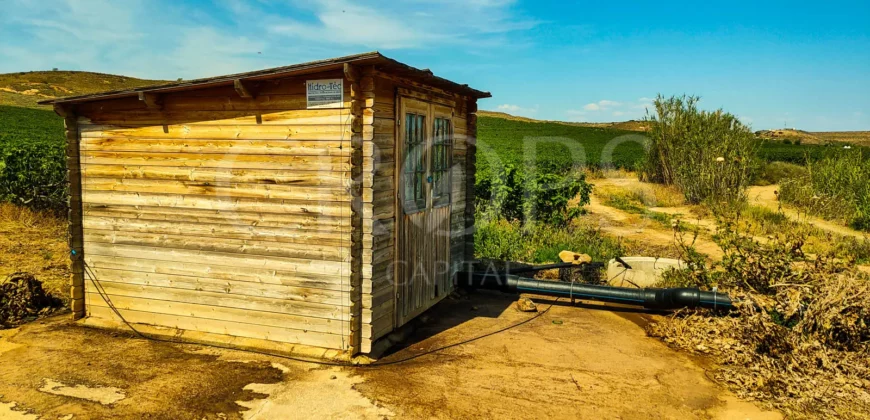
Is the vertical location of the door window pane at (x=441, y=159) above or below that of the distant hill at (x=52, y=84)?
below

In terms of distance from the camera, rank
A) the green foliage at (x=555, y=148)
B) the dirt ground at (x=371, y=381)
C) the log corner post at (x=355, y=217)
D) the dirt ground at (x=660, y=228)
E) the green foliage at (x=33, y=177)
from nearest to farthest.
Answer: the dirt ground at (x=371, y=381)
the log corner post at (x=355, y=217)
the dirt ground at (x=660, y=228)
the green foliage at (x=33, y=177)
the green foliage at (x=555, y=148)

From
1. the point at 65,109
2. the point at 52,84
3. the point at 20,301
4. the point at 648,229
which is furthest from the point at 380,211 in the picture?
the point at 52,84

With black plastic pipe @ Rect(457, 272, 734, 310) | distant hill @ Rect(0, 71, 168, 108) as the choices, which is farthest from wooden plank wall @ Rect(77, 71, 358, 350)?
distant hill @ Rect(0, 71, 168, 108)

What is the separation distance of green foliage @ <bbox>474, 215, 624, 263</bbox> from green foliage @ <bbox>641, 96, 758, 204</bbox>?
8.12 m

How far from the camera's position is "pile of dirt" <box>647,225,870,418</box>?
5449mm

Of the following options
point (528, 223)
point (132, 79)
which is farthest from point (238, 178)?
point (132, 79)

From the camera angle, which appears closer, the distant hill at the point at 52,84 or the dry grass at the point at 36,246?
the dry grass at the point at 36,246

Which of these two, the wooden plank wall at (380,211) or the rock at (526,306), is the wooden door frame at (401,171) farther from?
the rock at (526,306)

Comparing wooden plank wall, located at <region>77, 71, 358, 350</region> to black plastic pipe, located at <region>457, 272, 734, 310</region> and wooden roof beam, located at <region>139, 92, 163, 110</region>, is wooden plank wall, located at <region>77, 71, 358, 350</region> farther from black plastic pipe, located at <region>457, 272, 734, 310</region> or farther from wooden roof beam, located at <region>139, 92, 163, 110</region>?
black plastic pipe, located at <region>457, 272, 734, 310</region>

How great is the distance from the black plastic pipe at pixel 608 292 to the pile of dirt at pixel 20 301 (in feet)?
20.2

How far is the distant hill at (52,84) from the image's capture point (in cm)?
5675

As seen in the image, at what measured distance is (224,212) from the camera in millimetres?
6641

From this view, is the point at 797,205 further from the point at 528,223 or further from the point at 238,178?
the point at 238,178

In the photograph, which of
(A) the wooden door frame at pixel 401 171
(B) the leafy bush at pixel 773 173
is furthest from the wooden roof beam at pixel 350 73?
(B) the leafy bush at pixel 773 173
